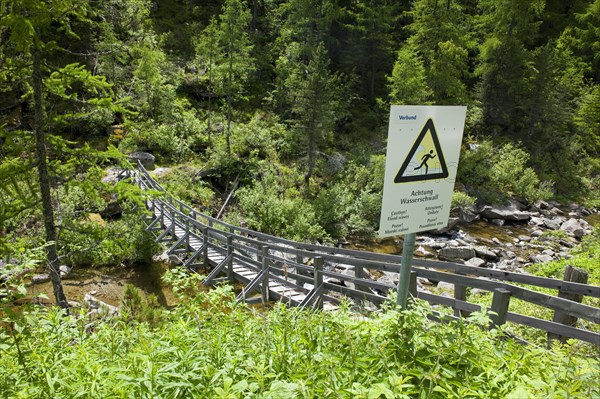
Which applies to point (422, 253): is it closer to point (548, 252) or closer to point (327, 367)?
point (548, 252)

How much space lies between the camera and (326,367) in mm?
2129

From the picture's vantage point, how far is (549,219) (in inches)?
837

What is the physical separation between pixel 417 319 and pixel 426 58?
27.1 meters

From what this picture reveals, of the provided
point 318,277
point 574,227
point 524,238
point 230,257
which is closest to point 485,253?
point 524,238

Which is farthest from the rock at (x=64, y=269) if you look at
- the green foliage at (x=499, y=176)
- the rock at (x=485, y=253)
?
the green foliage at (x=499, y=176)

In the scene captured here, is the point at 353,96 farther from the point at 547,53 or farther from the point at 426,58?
the point at 547,53

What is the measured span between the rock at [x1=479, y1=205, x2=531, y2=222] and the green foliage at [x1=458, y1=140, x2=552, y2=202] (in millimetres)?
1177

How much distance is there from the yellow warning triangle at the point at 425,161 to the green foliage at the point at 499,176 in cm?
2244

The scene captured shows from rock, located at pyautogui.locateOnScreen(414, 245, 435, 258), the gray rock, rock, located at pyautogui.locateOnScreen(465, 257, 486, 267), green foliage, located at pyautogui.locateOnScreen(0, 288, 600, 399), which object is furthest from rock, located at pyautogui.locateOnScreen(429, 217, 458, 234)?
green foliage, located at pyautogui.locateOnScreen(0, 288, 600, 399)

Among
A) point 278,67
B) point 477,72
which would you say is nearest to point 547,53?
point 477,72

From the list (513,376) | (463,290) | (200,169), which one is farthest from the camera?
(200,169)

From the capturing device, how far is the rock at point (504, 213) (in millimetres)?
21188

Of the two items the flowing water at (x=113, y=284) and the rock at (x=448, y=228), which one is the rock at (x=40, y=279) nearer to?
the flowing water at (x=113, y=284)

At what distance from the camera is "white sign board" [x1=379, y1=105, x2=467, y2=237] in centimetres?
253
